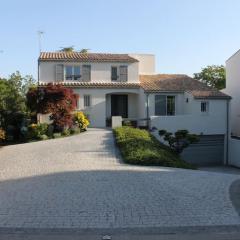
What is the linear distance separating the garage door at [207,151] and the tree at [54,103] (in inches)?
355

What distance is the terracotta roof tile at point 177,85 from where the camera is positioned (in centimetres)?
3344

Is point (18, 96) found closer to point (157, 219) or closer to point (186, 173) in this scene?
point (186, 173)

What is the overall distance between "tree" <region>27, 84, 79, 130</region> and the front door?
7.10m

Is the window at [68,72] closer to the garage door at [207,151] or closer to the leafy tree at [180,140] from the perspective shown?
the garage door at [207,151]

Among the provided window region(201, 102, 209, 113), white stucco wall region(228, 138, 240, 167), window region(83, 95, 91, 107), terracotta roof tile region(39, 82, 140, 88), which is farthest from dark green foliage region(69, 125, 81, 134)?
white stucco wall region(228, 138, 240, 167)

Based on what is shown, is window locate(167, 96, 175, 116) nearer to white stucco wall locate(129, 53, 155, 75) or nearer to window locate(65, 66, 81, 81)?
white stucco wall locate(129, 53, 155, 75)

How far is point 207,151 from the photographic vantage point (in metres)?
32.3

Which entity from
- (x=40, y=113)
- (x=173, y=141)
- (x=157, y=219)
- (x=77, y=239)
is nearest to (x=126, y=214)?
(x=157, y=219)

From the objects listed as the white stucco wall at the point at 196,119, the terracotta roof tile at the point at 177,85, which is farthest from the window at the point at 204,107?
the terracotta roof tile at the point at 177,85

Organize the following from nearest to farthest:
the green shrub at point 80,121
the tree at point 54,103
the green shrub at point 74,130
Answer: the tree at point 54,103 → the green shrub at point 74,130 → the green shrub at point 80,121

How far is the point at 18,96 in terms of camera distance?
133 ft

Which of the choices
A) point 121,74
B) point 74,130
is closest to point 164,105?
point 121,74

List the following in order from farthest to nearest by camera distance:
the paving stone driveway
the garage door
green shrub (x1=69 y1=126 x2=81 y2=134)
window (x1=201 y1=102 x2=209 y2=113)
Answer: window (x1=201 y1=102 x2=209 y2=113) < the garage door < green shrub (x1=69 y1=126 x2=81 y2=134) < the paving stone driveway

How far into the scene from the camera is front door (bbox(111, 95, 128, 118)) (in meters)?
36.0
